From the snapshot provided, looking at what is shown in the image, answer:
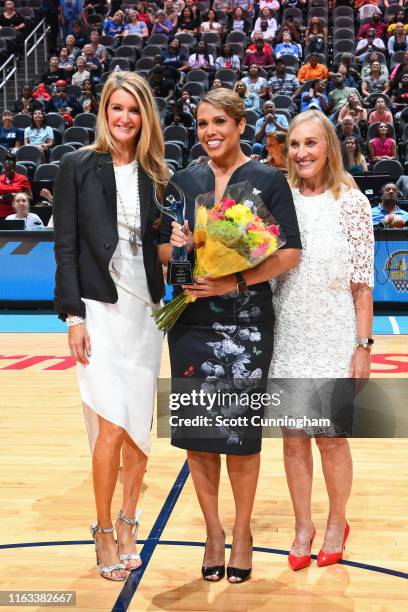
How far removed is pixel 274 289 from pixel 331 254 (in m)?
0.24

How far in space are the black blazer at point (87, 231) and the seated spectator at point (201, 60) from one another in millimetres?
11803

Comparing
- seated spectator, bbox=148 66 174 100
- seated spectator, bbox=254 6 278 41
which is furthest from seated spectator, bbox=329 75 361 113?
seated spectator, bbox=148 66 174 100

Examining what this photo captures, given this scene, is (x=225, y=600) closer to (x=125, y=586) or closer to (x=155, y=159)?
(x=125, y=586)

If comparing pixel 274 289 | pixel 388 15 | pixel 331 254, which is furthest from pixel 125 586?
pixel 388 15

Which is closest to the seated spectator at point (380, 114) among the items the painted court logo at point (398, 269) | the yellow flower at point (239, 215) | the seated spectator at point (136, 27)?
the painted court logo at point (398, 269)

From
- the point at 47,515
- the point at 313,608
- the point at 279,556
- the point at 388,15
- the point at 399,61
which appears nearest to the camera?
the point at 313,608

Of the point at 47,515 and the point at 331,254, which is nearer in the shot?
the point at 331,254

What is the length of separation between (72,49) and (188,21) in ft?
7.01

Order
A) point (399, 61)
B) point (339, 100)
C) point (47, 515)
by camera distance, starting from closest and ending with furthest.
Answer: point (47, 515) → point (339, 100) → point (399, 61)

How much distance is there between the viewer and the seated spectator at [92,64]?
48.4 feet

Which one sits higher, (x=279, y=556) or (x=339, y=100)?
(x=339, y=100)

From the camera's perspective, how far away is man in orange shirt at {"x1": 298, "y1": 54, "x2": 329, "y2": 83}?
13539 mm

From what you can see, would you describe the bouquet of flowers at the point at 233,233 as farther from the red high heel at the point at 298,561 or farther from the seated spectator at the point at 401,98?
the seated spectator at the point at 401,98

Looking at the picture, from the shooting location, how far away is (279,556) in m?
3.31
